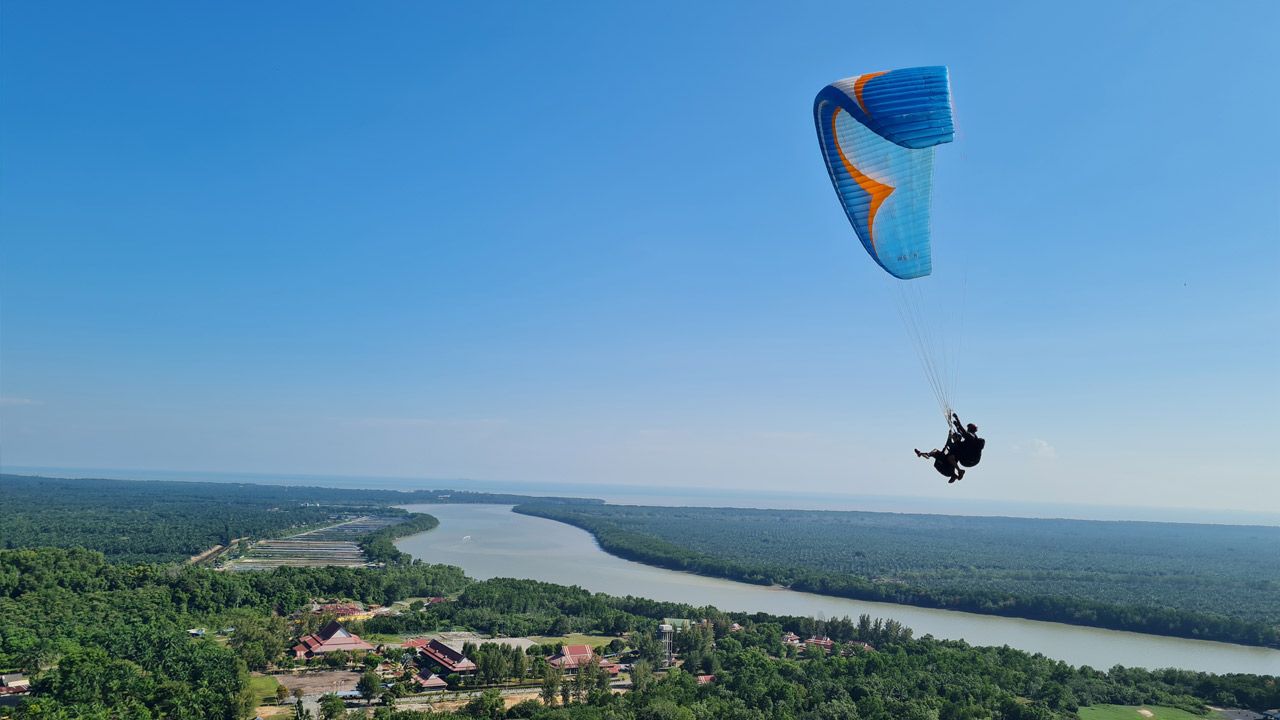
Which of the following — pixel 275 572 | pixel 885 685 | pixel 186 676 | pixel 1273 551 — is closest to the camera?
pixel 186 676

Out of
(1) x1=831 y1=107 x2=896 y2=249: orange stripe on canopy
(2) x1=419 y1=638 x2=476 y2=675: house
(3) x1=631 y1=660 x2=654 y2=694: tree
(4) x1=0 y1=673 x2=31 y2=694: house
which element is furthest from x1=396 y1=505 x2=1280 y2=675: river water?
(1) x1=831 y1=107 x2=896 y2=249: orange stripe on canopy

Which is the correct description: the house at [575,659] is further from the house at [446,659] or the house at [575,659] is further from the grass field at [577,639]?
the grass field at [577,639]

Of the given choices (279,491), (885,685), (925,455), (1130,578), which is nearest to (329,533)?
(885,685)

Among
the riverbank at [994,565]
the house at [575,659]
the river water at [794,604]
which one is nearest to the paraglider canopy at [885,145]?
the house at [575,659]

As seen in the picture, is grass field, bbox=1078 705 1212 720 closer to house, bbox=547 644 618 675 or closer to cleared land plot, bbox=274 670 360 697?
house, bbox=547 644 618 675

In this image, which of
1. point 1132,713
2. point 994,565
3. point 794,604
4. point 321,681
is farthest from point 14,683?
point 994,565

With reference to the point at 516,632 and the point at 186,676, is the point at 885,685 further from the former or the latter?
the point at 186,676
